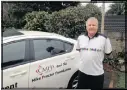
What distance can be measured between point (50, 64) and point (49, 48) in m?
0.30

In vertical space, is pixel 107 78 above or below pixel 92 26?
below

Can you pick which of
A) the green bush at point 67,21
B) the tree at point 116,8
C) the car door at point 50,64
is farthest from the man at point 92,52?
the tree at point 116,8

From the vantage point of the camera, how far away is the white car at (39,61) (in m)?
3.85

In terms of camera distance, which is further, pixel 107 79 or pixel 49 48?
pixel 107 79

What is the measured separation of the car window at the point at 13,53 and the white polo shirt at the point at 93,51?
945 millimetres

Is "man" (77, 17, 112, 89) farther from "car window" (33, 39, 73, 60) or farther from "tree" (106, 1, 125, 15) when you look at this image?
"tree" (106, 1, 125, 15)

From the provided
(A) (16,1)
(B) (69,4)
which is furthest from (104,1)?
(A) (16,1)

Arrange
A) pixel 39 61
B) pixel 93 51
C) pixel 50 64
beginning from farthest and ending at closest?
pixel 50 64, pixel 39 61, pixel 93 51

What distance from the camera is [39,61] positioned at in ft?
13.5

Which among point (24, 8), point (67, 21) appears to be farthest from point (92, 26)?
point (24, 8)

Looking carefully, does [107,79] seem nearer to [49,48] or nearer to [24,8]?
[49,48]

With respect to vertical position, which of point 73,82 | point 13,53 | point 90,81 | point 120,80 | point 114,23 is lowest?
point 120,80

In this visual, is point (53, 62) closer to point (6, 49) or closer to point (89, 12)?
point (6, 49)

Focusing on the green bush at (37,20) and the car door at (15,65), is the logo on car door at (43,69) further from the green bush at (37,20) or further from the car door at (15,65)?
the green bush at (37,20)
